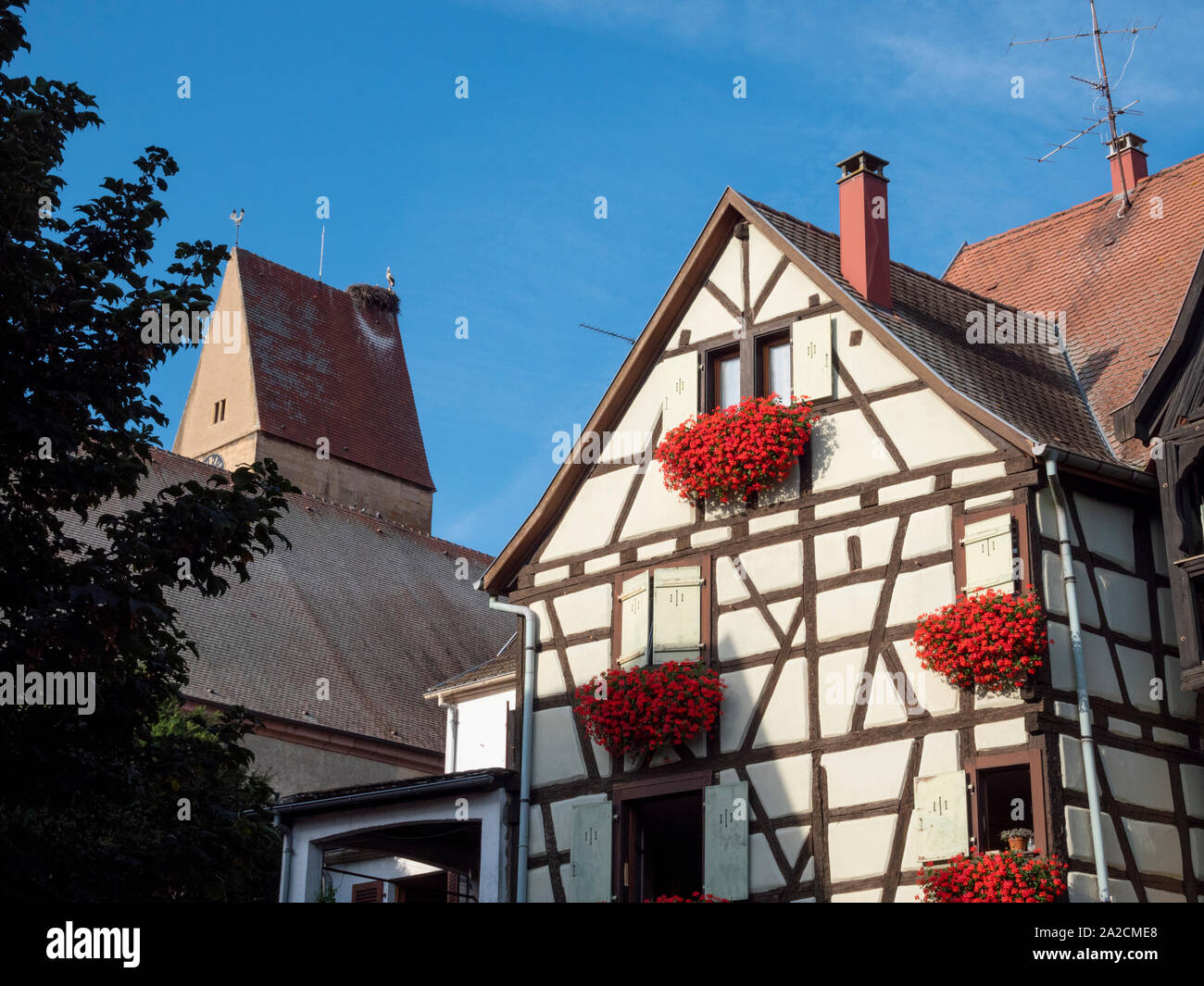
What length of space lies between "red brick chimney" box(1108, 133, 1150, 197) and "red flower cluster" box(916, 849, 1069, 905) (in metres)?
10.6

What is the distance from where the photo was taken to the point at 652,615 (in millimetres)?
17344

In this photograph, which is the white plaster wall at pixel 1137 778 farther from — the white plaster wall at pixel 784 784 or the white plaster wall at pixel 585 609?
the white plaster wall at pixel 585 609

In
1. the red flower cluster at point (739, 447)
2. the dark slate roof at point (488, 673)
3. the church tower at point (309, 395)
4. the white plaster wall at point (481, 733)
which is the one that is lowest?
the white plaster wall at point (481, 733)

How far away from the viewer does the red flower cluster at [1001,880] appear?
1355 cm

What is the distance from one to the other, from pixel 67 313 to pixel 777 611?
6976 mm

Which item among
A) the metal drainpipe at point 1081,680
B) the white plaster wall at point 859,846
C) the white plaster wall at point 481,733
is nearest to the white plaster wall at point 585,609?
the white plaster wall at point 859,846

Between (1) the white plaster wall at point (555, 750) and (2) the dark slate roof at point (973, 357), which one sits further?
(1) the white plaster wall at point (555, 750)

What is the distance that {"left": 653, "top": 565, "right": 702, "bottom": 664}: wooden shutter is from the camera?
17.0m

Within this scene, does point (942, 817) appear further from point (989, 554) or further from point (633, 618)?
point (633, 618)

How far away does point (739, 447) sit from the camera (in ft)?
55.2

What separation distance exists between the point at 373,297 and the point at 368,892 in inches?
1199

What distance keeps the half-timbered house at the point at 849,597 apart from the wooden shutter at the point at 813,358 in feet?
0.11

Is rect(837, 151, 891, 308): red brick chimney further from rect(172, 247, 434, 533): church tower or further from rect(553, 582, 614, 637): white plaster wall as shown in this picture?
rect(172, 247, 434, 533): church tower
